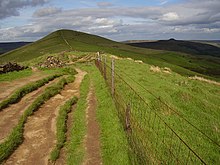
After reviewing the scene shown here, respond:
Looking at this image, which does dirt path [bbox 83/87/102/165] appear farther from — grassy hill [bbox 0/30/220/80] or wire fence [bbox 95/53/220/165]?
grassy hill [bbox 0/30/220/80]

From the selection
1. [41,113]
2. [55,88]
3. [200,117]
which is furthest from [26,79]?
[200,117]

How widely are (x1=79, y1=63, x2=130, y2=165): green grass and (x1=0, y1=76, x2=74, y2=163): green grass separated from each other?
428cm

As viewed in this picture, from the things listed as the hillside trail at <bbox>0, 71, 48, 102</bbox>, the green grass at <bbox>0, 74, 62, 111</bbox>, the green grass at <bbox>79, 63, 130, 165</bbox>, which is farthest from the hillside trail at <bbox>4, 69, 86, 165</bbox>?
the hillside trail at <bbox>0, 71, 48, 102</bbox>

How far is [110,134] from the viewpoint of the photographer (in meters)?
14.7

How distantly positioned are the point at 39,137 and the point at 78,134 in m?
2.13

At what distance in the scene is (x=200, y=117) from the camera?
842 inches

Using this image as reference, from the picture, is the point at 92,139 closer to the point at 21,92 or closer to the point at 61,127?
the point at 61,127

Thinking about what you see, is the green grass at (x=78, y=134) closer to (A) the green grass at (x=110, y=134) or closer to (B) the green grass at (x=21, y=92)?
(A) the green grass at (x=110, y=134)

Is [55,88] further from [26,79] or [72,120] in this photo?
[72,120]

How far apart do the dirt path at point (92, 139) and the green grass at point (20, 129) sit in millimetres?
3588

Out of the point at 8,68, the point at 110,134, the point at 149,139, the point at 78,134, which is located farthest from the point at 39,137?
the point at 8,68

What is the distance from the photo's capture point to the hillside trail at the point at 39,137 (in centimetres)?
1251

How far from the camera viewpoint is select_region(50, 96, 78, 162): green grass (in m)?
12.9

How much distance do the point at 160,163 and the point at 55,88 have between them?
1365 centimetres
